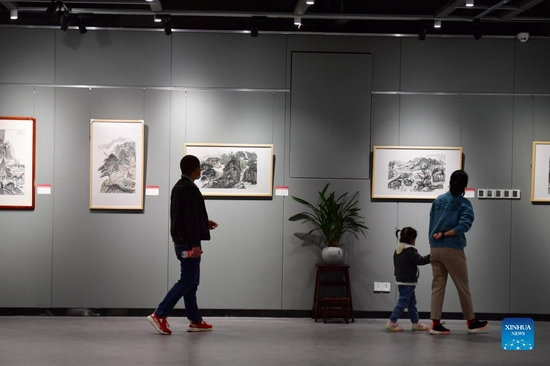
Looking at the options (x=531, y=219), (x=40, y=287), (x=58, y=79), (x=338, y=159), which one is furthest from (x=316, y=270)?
(x=58, y=79)

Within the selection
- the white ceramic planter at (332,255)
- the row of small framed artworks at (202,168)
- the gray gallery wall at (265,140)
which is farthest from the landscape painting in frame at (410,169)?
the white ceramic planter at (332,255)

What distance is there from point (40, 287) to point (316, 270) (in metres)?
3.12

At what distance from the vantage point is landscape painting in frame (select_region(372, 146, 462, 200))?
8078 mm

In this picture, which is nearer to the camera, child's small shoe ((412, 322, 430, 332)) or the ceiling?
child's small shoe ((412, 322, 430, 332))

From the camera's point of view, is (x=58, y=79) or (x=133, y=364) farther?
(x=58, y=79)

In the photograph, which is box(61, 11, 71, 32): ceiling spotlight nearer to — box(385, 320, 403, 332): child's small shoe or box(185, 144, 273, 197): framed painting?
box(185, 144, 273, 197): framed painting

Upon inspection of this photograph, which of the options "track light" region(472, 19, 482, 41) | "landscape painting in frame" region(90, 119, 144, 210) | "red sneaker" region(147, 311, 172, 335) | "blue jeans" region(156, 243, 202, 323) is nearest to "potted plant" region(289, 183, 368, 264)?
"blue jeans" region(156, 243, 202, 323)

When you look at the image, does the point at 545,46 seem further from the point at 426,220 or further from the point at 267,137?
the point at 267,137

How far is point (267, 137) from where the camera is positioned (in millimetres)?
8047

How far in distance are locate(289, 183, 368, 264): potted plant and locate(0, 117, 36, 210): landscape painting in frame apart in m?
2.98

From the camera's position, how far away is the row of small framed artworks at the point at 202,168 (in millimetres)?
7863

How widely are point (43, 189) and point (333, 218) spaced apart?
129 inches

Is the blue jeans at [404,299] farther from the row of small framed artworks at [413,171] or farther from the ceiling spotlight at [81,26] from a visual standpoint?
the ceiling spotlight at [81,26]

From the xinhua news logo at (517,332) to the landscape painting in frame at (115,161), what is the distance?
4521mm
